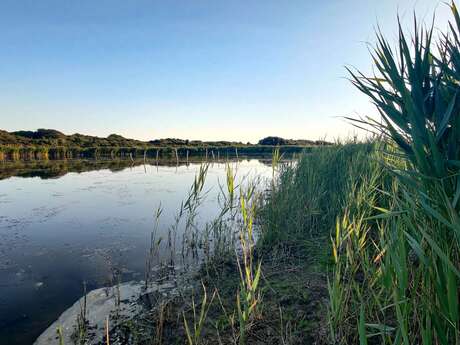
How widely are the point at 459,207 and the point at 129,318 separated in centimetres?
340

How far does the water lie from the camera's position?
394cm

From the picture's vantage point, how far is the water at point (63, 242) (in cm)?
394

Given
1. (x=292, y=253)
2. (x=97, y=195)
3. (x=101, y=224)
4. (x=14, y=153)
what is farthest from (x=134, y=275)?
(x=14, y=153)

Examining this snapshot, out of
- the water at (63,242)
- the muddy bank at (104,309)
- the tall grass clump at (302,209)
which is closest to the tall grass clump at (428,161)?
the muddy bank at (104,309)

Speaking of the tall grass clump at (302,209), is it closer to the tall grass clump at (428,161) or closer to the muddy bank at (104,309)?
the muddy bank at (104,309)

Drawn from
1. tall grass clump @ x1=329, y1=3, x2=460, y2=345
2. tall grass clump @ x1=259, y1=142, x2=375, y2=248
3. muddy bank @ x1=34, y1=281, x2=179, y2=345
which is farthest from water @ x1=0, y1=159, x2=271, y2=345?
tall grass clump @ x1=329, y1=3, x2=460, y2=345

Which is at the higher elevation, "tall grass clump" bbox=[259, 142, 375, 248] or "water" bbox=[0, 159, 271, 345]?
"tall grass clump" bbox=[259, 142, 375, 248]

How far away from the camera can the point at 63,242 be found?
6480mm

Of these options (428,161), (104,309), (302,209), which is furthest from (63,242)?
(428,161)

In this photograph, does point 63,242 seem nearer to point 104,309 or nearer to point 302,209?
point 104,309

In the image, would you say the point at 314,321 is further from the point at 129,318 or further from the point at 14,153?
the point at 14,153

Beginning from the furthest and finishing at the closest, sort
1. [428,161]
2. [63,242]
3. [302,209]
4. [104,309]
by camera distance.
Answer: [63,242] → [302,209] → [104,309] → [428,161]

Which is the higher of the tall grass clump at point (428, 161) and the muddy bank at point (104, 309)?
the tall grass clump at point (428, 161)

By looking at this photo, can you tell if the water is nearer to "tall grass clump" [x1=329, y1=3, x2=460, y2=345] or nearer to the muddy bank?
the muddy bank
